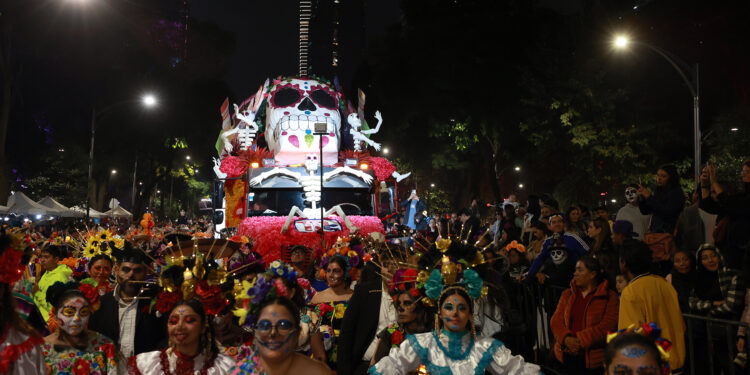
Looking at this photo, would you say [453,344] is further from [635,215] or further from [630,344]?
[635,215]

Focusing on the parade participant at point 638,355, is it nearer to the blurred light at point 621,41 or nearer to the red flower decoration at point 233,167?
the blurred light at point 621,41

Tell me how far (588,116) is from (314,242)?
11656 mm

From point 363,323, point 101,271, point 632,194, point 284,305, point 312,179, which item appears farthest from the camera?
point 312,179

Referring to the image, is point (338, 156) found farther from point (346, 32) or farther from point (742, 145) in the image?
point (346, 32)

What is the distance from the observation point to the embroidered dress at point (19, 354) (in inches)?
144

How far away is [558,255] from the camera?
25.2 feet

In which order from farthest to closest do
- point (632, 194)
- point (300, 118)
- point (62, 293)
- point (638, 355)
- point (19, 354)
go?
point (300, 118) < point (632, 194) < point (62, 293) < point (19, 354) < point (638, 355)

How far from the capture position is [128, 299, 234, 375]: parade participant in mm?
4121

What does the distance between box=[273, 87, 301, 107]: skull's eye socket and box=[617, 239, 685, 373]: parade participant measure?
12503 millimetres

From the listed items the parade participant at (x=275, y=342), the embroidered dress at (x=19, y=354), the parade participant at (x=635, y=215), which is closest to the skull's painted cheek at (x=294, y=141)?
the parade participant at (x=635, y=215)

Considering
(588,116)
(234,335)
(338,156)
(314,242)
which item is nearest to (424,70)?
(588,116)

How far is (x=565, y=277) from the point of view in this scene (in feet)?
24.2

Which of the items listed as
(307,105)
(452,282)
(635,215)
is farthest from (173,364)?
(307,105)

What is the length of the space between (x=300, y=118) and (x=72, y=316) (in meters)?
12.0
